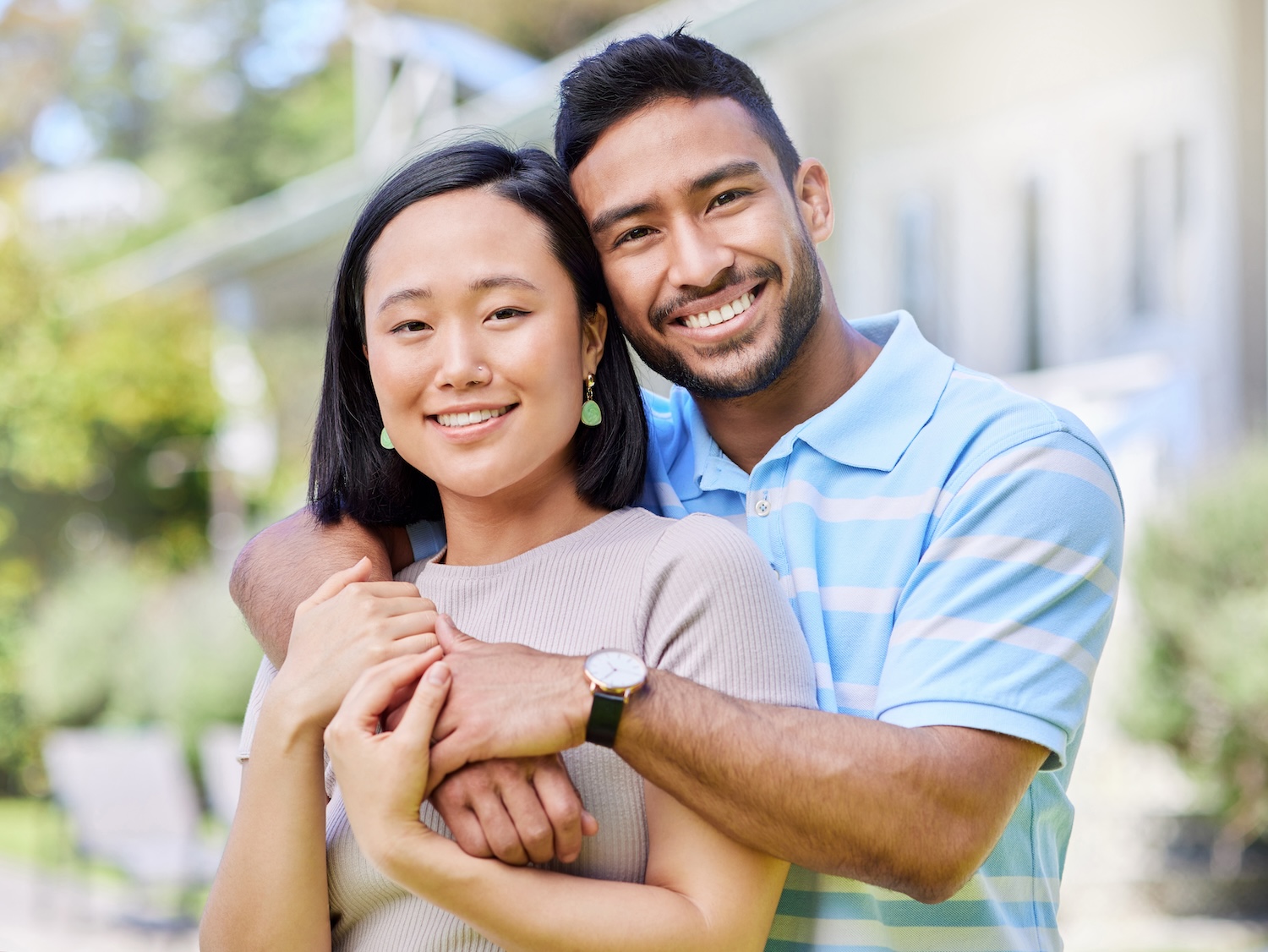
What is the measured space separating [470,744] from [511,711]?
0.22ft

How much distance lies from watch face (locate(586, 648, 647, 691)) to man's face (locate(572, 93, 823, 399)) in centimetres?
76

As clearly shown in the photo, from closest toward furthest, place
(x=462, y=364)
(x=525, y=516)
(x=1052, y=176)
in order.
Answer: (x=462, y=364), (x=525, y=516), (x=1052, y=176)

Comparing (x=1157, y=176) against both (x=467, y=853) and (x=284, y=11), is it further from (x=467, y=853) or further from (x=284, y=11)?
(x=284, y=11)

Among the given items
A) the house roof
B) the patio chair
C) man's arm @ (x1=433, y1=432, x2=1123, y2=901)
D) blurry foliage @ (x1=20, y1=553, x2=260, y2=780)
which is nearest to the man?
man's arm @ (x1=433, y1=432, x2=1123, y2=901)

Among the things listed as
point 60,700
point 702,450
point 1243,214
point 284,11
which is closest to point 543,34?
point 284,11

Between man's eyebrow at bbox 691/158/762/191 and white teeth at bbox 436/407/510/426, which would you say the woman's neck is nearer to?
white teeth at bbox 436/407/510/426

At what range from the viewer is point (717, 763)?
173 centimetres

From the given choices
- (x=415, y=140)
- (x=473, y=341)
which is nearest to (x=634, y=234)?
(x=473, y=341)

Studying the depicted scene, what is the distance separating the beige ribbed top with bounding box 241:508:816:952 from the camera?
187 centimetres

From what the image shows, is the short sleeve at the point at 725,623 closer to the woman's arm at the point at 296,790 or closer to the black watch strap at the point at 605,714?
the black watch strap at the point at 605,714

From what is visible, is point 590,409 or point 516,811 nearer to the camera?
point 516,811

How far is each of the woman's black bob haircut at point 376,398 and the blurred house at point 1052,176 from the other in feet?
16.1

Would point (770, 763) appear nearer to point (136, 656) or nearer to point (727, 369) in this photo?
point (727, 369)

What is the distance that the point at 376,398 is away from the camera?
2.35 meters
